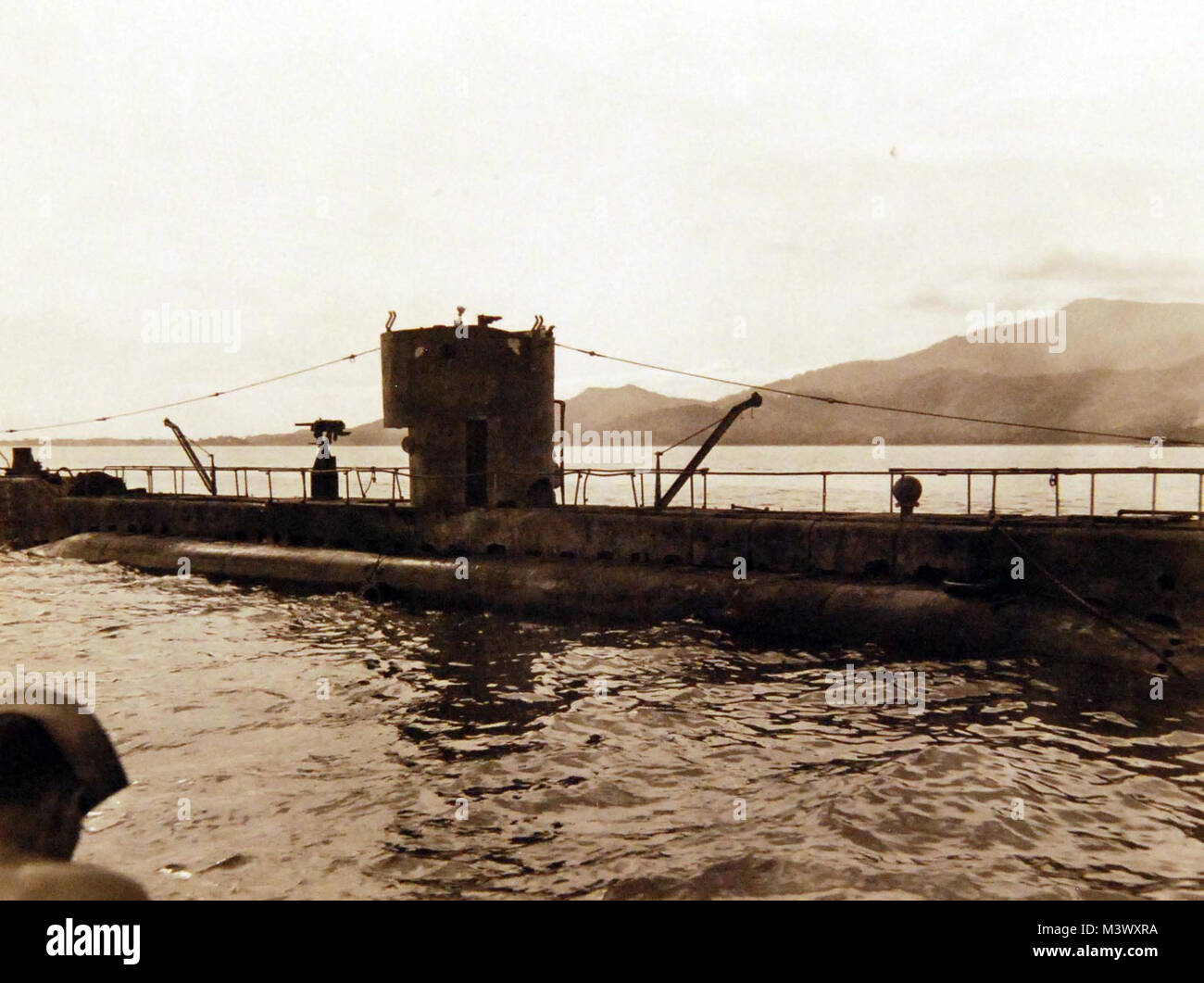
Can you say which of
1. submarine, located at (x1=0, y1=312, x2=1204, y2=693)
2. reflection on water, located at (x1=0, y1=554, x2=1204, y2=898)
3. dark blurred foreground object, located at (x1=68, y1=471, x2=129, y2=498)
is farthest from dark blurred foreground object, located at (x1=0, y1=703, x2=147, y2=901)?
dark blurred foreground object, located at (x1=68, y1=471, x2=129, y2=498)

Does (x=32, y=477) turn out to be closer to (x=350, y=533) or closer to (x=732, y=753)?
(x=350, y=533)

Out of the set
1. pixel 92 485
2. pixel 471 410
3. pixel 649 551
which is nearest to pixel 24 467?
pixel 92 485

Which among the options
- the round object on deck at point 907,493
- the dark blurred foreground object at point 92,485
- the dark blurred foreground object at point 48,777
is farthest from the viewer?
the dark blurred foreground object at point 92,485

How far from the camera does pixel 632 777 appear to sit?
9.57 meters

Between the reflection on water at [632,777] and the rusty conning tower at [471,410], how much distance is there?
20.0ft

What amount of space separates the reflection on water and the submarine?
2.49 feet

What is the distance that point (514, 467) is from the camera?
20.9m

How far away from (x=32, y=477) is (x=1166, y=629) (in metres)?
36.4

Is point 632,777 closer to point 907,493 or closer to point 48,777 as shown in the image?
point 48,777

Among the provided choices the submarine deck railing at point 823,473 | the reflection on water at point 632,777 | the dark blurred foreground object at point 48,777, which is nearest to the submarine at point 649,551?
the submarine deck railing at point 823,473

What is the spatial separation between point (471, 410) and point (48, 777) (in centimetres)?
1766

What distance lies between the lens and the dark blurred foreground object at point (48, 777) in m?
3.09

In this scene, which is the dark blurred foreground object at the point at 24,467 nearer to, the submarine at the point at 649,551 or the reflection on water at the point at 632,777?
the submarine at the point at 649,551
